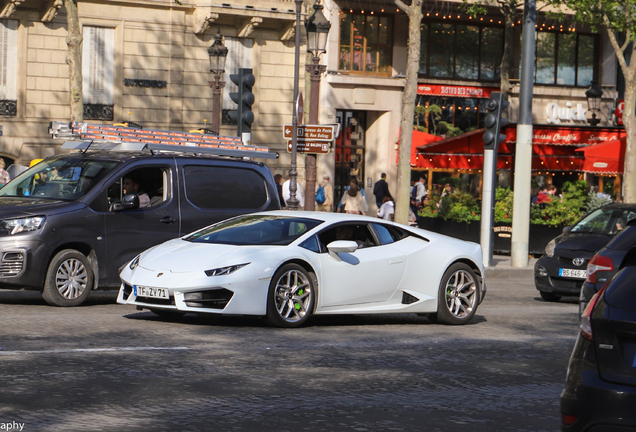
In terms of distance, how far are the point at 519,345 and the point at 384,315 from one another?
2.84 metres

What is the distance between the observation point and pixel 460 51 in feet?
123

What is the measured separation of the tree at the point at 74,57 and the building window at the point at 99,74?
7748 millimetres

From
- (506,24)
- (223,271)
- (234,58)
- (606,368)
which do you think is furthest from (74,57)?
(606,368)

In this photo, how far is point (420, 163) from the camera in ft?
96.7

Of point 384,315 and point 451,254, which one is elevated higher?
point 451,254

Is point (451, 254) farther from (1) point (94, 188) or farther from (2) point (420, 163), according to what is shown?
(2) point (420, 163)

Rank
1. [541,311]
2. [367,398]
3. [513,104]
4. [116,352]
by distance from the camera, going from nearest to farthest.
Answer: [367,398]
[116,352]
[541,311]
[513,104]

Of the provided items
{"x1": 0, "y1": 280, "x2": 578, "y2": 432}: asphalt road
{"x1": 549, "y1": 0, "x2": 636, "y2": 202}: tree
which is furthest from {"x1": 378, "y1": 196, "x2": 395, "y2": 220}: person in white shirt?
{"x1": 0, "y1": 280, "x2": 578, "y2": 432}: asphalt road

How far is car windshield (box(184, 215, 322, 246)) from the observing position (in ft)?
35.3

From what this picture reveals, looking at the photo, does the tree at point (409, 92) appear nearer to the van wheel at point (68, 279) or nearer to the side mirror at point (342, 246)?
the van wheel at point (68, 279)

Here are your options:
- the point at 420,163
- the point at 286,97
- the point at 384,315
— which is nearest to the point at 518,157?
the point at 420,163

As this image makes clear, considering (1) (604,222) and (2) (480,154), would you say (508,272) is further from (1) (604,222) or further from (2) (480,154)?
(2) (480,154)

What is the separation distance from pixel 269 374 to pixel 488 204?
14.2 m

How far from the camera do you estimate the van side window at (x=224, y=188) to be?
13156 mm
